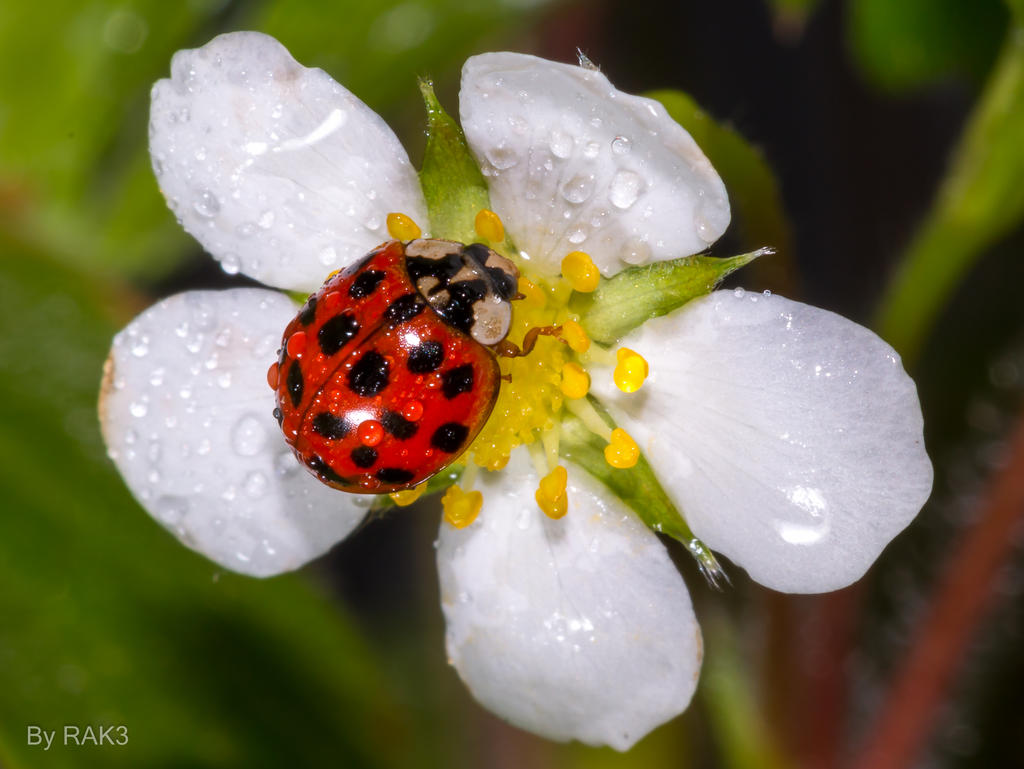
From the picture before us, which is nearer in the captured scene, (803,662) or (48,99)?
(803,662)

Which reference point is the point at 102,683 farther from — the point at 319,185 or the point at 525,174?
the point at 525,174

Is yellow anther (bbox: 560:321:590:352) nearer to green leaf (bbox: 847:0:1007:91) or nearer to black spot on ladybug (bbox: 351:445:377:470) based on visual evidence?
black spot on ladybug (bbox: 351:445:377:470)

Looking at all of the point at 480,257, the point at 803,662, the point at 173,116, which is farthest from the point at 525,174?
the point at 803,662

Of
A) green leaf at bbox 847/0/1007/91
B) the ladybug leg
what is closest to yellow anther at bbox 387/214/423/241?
the ladybug leg

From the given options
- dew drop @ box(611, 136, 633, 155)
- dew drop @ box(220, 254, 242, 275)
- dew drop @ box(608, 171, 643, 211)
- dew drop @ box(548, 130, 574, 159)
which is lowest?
dew drop @ box(220, 254, 242, 275)

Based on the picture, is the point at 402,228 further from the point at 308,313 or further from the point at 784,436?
the point at 784,436

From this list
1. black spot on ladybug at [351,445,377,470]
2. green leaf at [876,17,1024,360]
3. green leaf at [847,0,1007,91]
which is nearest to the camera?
black spot on ladybug at [351,445,377,470]

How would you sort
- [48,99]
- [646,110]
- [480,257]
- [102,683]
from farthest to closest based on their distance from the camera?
[48,99]
[102,683]
[480,257]
[646,110]
